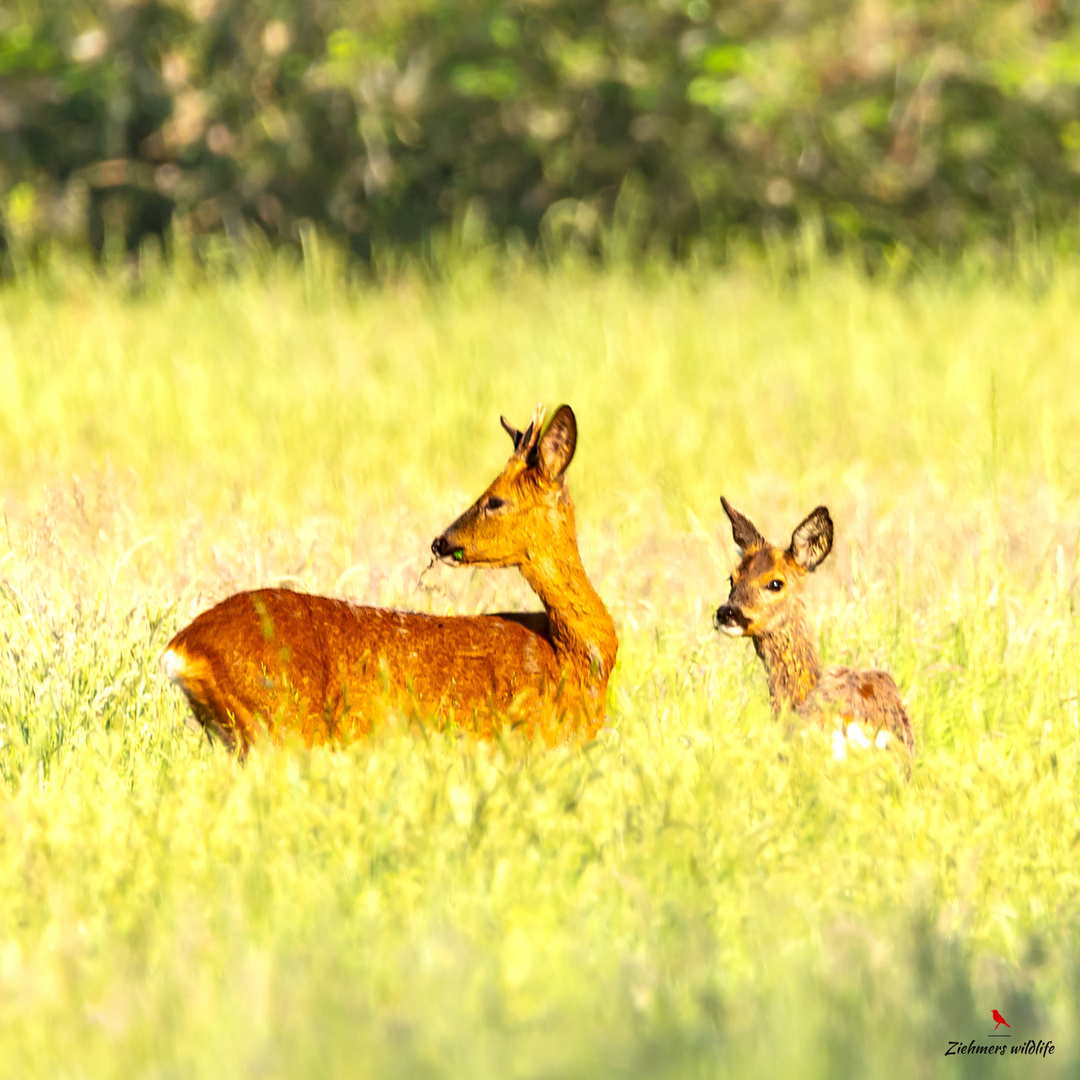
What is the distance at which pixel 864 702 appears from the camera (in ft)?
16.1

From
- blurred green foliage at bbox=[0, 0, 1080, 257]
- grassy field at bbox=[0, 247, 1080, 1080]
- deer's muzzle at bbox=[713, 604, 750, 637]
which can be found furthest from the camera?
blurred green foliage at bbox=[0, 0, 1080, 257]

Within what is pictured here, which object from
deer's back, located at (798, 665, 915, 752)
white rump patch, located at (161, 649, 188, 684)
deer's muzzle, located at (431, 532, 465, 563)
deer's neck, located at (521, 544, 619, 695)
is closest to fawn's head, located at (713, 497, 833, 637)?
deer's back, located at (798, 665, 915, 752)

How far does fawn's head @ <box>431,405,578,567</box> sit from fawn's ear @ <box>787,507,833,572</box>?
66cm

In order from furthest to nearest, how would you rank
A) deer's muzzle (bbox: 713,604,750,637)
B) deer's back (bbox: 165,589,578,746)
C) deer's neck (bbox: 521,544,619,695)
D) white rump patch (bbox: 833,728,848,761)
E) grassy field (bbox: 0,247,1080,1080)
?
deer's muzzle (bbox: 713,604,750,637) → deer's neck (bbox: 521,544,619,695) → white rump patch (bbox: 833,728,848,761) → deer's back (bbox: 165,589,578,746) → grassy field (bbox: 0,247,1080,1080)

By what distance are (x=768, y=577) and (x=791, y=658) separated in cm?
23

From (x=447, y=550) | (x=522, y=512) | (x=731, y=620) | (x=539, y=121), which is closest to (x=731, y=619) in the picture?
(x=731, y=620)

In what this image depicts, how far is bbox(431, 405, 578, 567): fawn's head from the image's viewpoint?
4.86 metres

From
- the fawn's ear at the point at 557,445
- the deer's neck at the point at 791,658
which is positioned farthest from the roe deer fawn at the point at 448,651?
the deer's neck at the point at 791,658

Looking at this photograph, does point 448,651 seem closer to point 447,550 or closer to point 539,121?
point 447,550

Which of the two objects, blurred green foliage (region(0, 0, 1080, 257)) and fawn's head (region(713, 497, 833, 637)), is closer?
fawn's head (region(713, 497, 833, 637))

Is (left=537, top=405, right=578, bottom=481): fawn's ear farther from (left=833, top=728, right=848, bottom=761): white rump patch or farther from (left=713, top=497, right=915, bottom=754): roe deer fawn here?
(left=833, top=728, right=848, bottom=761): white rump patch

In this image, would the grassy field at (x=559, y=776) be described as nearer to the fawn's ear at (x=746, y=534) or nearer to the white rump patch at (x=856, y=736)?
the white rump patch at (x=856, y=736)

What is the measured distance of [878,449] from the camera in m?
9.45

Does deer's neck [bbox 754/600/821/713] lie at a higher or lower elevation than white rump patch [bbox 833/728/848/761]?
higher
